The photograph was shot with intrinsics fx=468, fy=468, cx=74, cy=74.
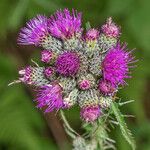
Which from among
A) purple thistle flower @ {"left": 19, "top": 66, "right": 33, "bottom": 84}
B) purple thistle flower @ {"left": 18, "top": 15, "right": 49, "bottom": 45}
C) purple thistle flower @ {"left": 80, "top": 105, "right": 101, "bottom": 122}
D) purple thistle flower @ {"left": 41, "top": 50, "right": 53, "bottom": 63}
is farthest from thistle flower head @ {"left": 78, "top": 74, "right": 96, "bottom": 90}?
purple thistle flower @ {"left": 18, "top": 15, "right": 49, "bottom": 45}

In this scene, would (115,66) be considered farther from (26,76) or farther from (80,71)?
(26,76)

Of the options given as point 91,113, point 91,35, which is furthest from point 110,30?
point 91,113

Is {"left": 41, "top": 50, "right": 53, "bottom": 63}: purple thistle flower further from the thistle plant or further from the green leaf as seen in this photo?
the green leaf

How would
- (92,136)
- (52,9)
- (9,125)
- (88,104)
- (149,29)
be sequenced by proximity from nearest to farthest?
(88,104) → (92,136) → (52,9) → (149,29) → (9,125)

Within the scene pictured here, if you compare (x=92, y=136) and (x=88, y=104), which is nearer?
(x=88, y=104)

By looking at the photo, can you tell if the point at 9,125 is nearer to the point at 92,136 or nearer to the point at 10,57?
the point at 10,57

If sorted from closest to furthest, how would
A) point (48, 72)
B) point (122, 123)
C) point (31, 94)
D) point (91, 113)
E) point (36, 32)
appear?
point (122, 123), point (91, 113), point (48, 72), point (36, 32), point (31, 94)

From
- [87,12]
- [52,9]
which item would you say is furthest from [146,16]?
[52,9]
